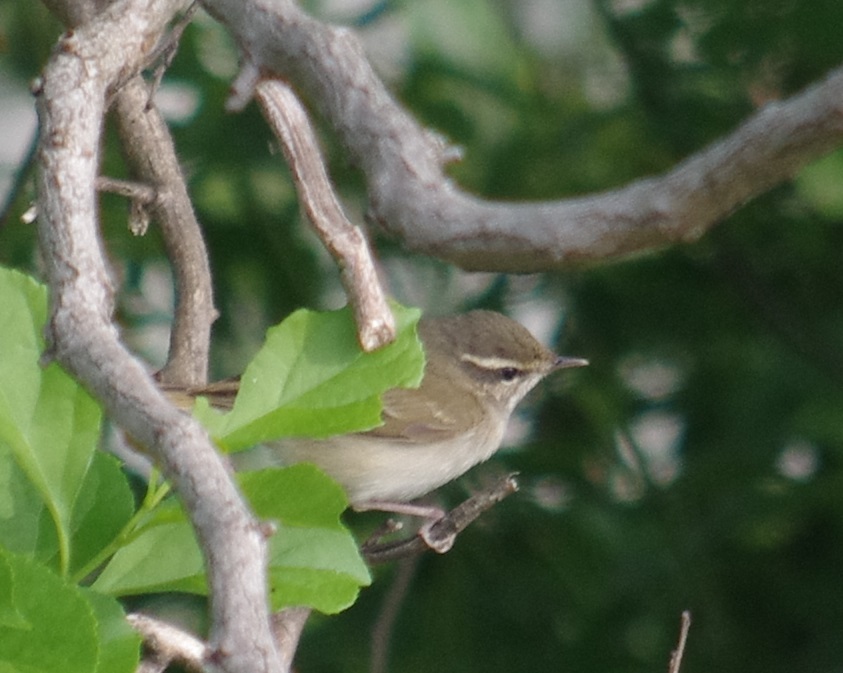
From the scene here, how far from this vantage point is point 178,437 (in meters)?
1.68

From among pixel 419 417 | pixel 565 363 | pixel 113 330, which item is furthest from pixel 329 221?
pixel 565 363

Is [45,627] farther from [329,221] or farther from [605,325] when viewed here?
[605,325]

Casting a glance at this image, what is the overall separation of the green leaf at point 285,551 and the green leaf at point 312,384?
0.07 metres

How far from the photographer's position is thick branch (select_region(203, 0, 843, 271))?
1983 millimetres

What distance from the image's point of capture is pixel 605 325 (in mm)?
5676

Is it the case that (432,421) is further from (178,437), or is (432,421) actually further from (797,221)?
(178,437)

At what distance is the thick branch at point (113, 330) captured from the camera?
1487 millimetres

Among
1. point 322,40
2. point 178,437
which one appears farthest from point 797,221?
point 178,437

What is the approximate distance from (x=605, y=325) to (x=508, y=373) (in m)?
0.61

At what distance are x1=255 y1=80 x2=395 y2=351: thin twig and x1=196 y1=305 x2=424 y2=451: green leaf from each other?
0.03 metres

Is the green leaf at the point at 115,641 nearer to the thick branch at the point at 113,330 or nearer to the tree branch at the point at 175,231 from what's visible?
the thick branch at the point at 113,330

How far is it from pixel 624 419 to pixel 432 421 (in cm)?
114

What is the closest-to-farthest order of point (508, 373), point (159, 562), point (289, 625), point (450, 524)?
1. point (159, 562)
2. point (289, 625)
3. point (450, 524)
4. point (508, 373)

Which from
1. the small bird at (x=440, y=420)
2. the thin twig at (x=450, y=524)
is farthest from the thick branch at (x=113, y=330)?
the small bird at (x=440, y=420)
